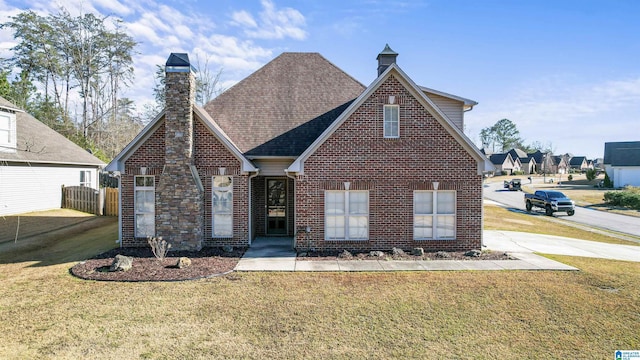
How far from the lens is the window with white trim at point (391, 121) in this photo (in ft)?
40.4

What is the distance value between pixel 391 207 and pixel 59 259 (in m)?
11.3

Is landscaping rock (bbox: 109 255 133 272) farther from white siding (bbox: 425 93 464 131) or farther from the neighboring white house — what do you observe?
white siding (bbox: 425 93 464 131)

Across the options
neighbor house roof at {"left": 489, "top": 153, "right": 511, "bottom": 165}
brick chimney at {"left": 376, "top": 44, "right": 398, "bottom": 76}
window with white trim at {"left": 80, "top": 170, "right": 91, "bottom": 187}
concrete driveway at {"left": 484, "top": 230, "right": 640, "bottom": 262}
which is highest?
brick chimney at {"left": 376, "top": 44, "right": 398, "bottom": 76}

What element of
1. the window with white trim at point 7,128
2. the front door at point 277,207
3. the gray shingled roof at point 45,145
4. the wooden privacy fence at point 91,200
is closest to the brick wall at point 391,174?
the front door at point 277,207

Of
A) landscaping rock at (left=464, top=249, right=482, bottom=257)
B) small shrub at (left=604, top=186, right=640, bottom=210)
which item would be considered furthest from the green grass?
small shrub at (left=604, top=186, right=640, bottom=210)

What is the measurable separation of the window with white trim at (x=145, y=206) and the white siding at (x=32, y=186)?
8.98 m

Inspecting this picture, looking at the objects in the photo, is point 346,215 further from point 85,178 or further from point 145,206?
point 85,178

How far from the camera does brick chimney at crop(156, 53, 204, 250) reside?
468 inches

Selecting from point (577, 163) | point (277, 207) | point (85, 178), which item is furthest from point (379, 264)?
point (577, 163)

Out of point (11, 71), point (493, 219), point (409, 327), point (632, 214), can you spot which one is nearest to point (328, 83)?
point (409, 327)

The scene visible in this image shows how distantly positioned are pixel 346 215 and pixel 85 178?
22.4 metres

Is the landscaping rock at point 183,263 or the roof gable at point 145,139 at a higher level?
the roof gable at point 145,139

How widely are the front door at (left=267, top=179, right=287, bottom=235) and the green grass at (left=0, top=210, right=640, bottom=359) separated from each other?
564 cm

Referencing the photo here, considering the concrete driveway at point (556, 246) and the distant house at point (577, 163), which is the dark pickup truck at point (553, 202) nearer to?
the concrete driveway at point (556, 246)
